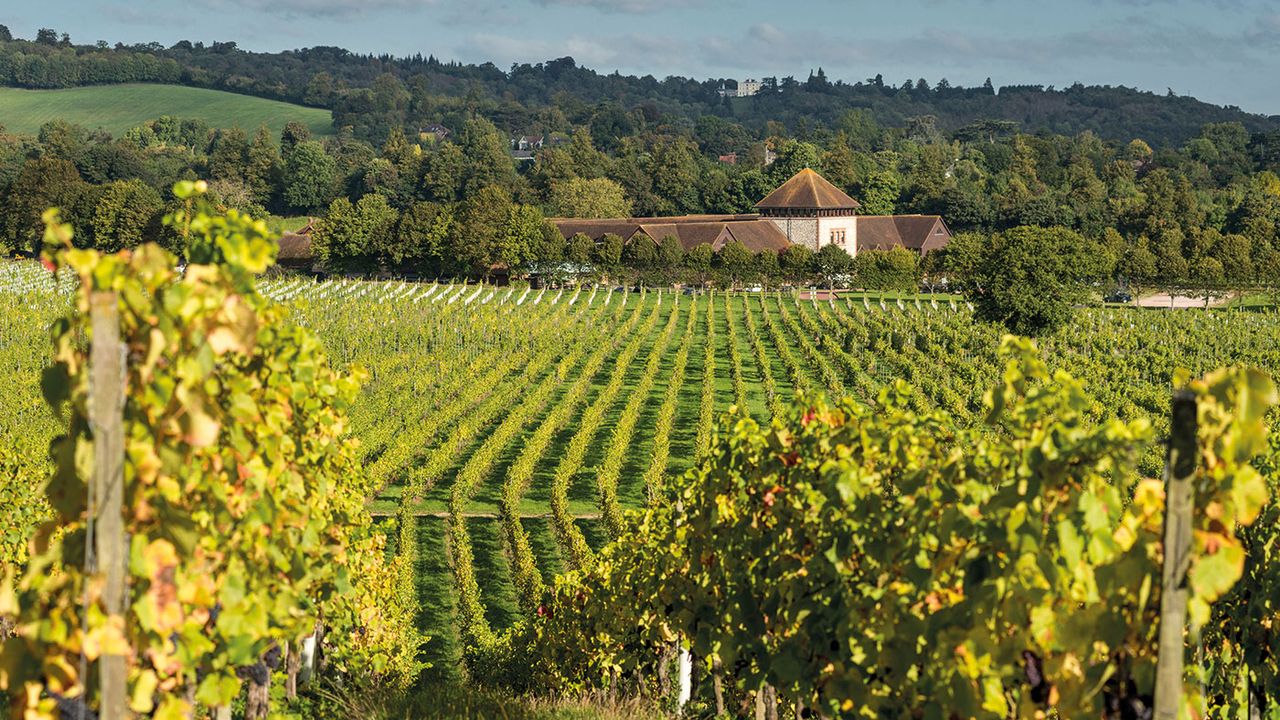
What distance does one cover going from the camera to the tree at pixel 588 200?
104 meters

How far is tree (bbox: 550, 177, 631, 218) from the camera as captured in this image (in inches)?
4075

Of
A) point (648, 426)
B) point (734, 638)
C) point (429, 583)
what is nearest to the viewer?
point (734, 638)

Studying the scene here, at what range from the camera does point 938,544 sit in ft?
20.1

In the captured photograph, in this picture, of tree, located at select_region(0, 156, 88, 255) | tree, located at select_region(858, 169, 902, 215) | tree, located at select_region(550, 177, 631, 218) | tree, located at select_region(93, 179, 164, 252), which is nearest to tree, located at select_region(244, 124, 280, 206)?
tree, located at select_region(0, 156, 88, 255)

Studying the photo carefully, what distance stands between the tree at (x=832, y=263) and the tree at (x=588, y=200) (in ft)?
98.2

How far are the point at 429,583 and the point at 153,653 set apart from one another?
1969 centimetres

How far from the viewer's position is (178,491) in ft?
15.0

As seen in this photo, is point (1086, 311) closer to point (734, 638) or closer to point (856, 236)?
point (856, 236)

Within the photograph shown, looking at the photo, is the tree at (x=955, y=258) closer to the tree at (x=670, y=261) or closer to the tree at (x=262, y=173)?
the tree at (x=670, y=261)

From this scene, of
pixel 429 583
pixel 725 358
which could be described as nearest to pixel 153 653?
pixel 429 583

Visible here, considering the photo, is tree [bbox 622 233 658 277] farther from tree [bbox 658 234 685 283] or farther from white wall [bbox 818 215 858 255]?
white wall [bbox 818 215 858 255]

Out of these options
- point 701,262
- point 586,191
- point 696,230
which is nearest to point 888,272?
point 701,262

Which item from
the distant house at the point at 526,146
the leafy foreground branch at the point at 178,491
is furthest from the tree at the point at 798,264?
the distant house at the point at 526,146

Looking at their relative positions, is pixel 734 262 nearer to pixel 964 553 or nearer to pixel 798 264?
pixel 798 264
